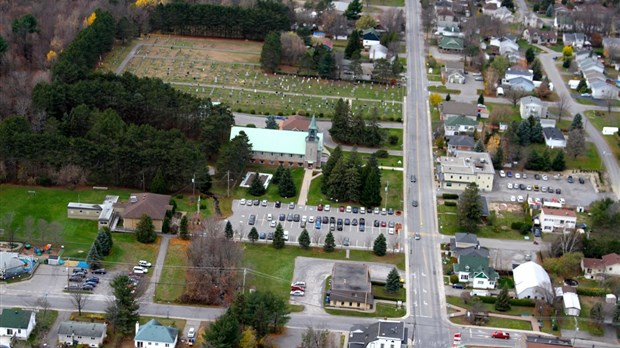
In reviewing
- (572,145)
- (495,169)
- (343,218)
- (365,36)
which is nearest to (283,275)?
(343,218)

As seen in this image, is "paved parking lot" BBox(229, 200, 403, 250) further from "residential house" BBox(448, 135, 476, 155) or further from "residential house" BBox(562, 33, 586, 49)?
"residential house" BBox(562, 33, 586, 49)

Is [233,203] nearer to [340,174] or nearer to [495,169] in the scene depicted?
[340,174]

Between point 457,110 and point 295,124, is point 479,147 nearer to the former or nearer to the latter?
point 457,110

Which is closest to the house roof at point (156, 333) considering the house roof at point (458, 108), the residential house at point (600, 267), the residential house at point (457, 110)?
the residential house at point (600, 267)

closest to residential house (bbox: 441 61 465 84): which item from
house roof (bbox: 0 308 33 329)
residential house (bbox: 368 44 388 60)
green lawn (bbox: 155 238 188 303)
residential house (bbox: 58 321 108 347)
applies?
residential house (bbox: 368 44 388 60)

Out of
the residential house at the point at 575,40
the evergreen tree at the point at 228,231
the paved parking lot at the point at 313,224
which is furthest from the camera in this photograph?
the residential house at the point at 575,40

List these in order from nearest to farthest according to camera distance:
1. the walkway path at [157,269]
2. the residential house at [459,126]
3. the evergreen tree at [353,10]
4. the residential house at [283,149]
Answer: the walkway path at [157,269] < the residential house at [283,149] < the residential house at [459,126] < the evergreen tree at [353,10]

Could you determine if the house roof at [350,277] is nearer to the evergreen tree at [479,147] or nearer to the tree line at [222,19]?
the evergreen tree at [479,147]
